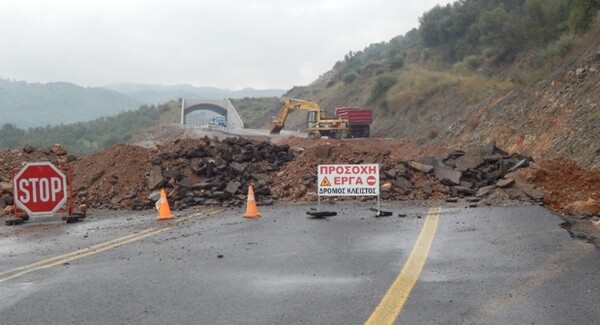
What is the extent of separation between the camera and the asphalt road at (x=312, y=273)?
561 centimetres

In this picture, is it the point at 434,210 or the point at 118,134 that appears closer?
the point at 434,210

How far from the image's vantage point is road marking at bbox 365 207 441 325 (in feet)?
17.6

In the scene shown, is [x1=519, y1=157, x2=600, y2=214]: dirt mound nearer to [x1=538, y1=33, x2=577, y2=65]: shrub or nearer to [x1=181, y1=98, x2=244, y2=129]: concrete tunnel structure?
[x1=538, y1=33, x2=577, y2=65]: shrub

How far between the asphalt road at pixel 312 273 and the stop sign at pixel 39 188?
2.43 metres

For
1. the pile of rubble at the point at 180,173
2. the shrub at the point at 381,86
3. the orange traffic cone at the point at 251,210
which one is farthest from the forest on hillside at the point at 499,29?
the orange traffic cone at the point at 251,210

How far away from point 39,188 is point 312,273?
1008cm

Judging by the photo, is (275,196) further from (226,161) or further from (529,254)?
(529,254)

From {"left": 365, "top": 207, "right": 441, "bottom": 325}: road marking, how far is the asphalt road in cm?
1

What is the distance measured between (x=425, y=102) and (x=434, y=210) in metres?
42.4

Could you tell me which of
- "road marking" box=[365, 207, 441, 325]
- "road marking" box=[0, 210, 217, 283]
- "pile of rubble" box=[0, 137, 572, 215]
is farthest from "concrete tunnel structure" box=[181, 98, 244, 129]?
"road marking" box=[365, 207, 441, 325]

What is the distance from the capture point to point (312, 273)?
24.4ft

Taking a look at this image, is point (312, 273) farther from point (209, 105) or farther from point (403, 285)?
point (209, 105)

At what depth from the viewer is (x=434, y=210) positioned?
1429cm

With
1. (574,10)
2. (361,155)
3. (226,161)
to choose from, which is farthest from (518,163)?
(574,10)
